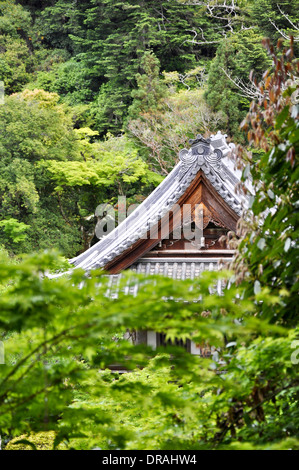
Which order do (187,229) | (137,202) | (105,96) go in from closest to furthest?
1. (187,229)
2. (137,202)
3. (105,96)

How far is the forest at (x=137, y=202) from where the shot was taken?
1.99m

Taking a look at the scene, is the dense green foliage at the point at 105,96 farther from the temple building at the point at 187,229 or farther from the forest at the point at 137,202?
the temple building at the point at 187,229

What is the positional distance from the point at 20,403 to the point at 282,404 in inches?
50.2

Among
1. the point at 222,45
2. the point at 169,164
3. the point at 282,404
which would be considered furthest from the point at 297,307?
the point at 222,45

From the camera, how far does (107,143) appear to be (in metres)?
22.8

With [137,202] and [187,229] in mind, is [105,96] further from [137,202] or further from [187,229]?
[187,229]

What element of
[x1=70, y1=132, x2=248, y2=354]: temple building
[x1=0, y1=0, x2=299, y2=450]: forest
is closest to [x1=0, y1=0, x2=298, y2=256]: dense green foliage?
[x1=0, y1=0, x2=299, y2=450]: forest

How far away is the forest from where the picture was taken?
6.52 feet

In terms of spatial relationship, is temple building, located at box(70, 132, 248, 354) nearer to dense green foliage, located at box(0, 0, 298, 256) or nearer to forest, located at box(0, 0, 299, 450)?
forest, located at box(0, 0, 299, 450)

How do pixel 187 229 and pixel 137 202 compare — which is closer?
pixel 187 229

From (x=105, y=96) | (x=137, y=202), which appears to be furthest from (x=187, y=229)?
(x=105, y=96)

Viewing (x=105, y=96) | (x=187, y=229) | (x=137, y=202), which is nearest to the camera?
(x=187, y=229)

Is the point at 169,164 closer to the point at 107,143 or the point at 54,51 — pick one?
the point at 107,143

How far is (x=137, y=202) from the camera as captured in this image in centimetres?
2155
